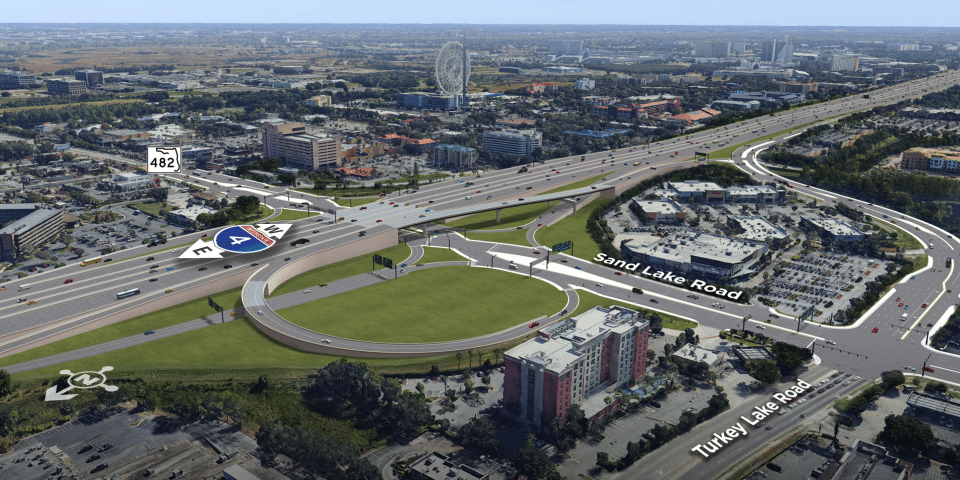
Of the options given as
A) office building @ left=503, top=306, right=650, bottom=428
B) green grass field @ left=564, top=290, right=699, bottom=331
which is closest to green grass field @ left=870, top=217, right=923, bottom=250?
green grass field @ left=564, top=290, right=699, bottom=331

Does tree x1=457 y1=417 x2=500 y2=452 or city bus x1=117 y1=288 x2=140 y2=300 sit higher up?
city bus x1=117 y1=288 x2=140 y2=300

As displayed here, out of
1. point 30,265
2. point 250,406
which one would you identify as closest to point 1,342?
point 250,406

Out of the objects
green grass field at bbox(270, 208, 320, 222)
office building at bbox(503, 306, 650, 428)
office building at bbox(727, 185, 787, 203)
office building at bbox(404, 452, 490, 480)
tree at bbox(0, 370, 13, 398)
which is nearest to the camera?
office building at bbox(404, 452, 490, 480)

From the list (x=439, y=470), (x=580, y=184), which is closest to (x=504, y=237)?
(x=580, y=184)

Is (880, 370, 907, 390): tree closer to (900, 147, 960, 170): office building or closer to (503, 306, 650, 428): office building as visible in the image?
(503, 306, 650, 428): office building

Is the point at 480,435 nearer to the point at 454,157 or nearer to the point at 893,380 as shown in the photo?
the point at 893,380

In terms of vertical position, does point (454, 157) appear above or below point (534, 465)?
above
